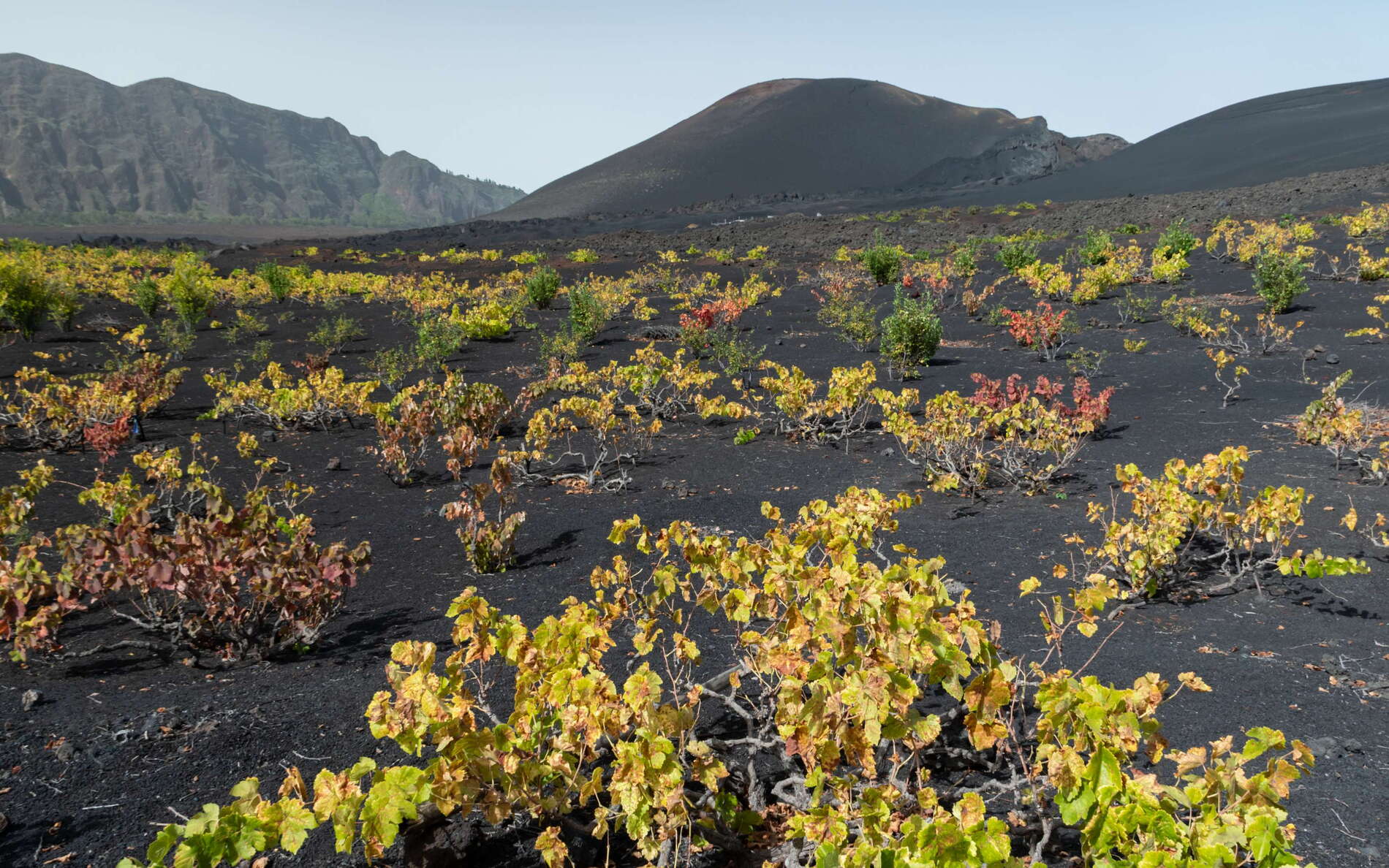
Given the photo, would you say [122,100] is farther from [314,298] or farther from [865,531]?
[865,531]

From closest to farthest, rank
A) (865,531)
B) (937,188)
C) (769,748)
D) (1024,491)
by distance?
(769,748)
(865,531)
(1024,491)
(937,188)

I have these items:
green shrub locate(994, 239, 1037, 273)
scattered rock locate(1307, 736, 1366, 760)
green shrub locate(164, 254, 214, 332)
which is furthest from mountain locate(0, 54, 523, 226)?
scattered rock locate(1307, 736, 1366, 760)

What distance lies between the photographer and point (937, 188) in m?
65.6

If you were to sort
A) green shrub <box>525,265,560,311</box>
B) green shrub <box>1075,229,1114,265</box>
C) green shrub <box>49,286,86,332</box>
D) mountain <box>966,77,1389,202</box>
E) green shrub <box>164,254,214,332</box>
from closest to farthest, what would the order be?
green shrub <box>49,286,86,332</box> < green shrub <box>164,254,214,332</box> < green shrub <box>525,265,560,311</box> < green shrub <box>1075,229,1114,265</box> < mountain <box>966,77,1389,202</box>

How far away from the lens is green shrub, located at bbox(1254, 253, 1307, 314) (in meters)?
10.2

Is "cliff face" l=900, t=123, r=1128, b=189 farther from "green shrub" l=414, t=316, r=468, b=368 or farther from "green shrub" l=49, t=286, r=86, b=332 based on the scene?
"green shrub" l=49, t=286, r=86, b=332

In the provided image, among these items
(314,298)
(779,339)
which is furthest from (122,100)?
(779,339)

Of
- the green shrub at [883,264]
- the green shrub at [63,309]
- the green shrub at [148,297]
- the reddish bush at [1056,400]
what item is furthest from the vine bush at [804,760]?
the green shrub at [883,264]

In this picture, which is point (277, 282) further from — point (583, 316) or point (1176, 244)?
point (1176, 244)

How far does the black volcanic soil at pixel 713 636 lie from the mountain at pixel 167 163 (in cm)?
11568

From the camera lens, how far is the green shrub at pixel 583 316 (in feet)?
38.3

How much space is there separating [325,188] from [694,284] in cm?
18141

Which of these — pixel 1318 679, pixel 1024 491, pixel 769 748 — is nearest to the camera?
pixel 769 748

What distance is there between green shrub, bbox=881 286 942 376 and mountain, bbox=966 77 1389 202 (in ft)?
113
